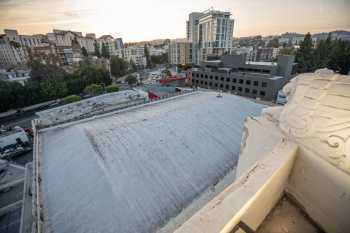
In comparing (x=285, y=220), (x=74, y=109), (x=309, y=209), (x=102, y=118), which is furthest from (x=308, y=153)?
(x=74, y=109)

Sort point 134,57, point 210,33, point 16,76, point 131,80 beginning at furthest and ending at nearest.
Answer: point 134,57 → point 210,33 → point 131,80 → point 16,76

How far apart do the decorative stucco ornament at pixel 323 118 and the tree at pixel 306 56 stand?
26718 mm

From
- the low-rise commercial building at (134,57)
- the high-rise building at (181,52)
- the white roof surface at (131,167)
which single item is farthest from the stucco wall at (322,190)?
the low-rise commercial building at (134,57)

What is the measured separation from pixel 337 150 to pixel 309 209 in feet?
1.94

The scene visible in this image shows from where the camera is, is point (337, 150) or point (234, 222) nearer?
point (234, 222)

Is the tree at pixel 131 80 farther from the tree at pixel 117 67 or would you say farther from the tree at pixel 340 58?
the tree at pixel 340 58

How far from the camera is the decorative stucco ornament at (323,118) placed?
108cm

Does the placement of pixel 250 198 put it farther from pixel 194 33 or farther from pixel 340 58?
pixel 194 33

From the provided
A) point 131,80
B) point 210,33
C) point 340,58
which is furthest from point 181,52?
point 340,58

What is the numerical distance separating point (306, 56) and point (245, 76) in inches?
465

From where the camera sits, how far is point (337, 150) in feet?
3.60

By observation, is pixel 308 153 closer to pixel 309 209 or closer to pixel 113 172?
pixel 309 209

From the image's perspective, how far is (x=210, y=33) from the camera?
37844 millimetres

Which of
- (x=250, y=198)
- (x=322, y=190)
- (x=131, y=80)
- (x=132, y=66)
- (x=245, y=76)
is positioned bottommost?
(x=131, y=80)
